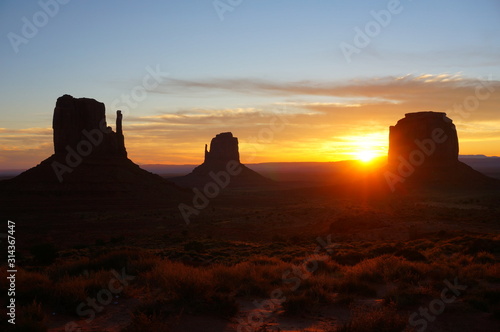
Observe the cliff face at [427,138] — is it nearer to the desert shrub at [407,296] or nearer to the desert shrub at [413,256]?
the desert shrub at [413,256]

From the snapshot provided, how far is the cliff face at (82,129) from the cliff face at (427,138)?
64.4 meters

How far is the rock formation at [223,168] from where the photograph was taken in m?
129

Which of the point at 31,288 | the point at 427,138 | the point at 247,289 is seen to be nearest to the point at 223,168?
the point at 427,138

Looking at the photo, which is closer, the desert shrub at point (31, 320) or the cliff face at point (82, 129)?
the desert shrub at point (31, 320)

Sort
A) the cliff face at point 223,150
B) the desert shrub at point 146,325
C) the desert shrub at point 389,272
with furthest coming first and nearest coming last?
the cliff face at point 223,150 < the desert shrub at point 389,272 < the desert shrub at point 146,325

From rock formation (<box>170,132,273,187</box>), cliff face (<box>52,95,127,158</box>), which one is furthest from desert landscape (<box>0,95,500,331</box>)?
rock formation (<box>170,132,273,187</box>)

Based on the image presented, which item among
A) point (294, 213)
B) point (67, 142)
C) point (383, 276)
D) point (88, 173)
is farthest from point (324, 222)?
point (67, 142)

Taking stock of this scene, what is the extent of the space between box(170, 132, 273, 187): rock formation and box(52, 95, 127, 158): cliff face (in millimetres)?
49808

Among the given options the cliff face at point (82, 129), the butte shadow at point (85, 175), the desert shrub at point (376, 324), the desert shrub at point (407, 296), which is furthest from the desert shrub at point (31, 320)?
the cliff face at point (82, 129)

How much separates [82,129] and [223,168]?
7658 centimetres

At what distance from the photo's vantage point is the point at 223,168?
5704 inches

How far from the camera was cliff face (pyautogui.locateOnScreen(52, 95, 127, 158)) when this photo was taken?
70.7m

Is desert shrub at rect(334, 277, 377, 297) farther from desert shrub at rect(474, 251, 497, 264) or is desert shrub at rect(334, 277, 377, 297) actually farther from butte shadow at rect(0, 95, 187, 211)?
butte shadow at rect(0, 95, 187, 211)

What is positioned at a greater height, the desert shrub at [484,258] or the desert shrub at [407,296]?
the desert shrub at [407,296]
